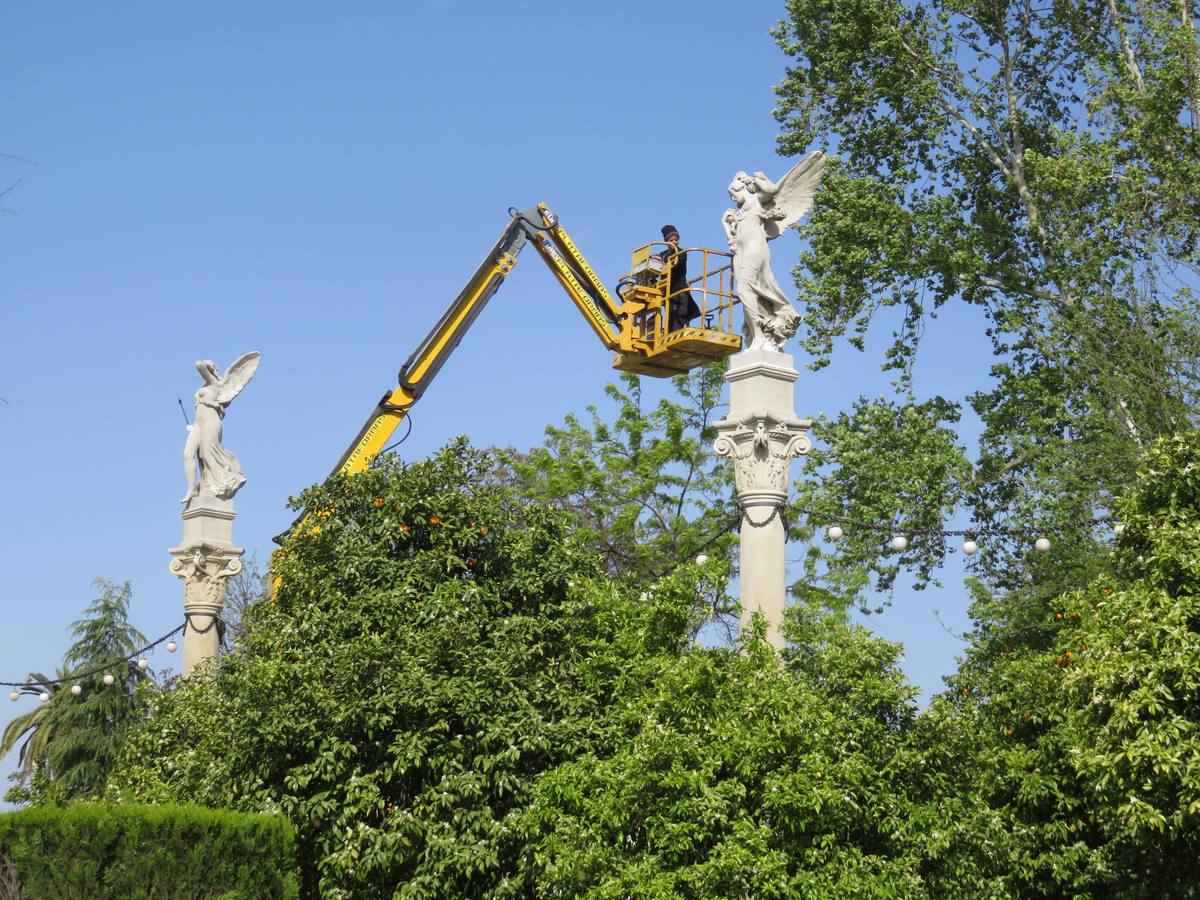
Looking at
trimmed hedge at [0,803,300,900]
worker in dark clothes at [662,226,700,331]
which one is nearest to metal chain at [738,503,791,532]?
trimmed hedge at [0,803,300,900]

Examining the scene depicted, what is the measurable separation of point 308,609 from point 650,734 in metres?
4.78

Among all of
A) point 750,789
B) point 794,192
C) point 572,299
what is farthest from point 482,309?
point 750,789

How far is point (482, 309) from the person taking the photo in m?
27.5

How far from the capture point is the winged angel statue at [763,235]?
56.5 feet

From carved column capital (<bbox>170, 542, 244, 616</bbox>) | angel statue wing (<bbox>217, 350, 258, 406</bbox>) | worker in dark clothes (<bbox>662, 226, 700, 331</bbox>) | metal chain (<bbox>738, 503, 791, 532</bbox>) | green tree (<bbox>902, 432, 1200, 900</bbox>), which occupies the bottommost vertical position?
green tree (<bbox>902, 432, 1200, 900</bbox>)

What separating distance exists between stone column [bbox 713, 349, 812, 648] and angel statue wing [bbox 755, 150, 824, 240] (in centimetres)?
166

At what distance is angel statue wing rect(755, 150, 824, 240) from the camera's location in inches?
696

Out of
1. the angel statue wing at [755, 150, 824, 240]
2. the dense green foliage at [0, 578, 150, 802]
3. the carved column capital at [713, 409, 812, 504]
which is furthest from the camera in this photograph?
the dense green foliage at [0, 578, 150, 802]

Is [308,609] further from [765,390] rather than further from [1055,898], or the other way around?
[1055,898]

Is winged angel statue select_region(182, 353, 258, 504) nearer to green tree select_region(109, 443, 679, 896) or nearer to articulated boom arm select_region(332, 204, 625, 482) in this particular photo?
articulated boom arm select_region(332, 204, 625, 482)

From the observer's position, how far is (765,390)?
1700 centimetres

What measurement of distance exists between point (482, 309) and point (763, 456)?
1172 centimetres

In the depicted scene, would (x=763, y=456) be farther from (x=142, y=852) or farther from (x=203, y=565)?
(x=203, y=565)

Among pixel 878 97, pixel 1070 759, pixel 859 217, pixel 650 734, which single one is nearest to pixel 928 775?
pixel 1070 759
